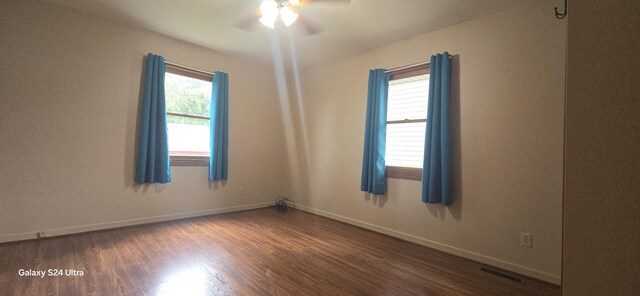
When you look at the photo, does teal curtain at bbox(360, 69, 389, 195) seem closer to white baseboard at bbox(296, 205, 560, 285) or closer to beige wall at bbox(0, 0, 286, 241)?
white baseboard at bbox(296, 205, 560, 285)

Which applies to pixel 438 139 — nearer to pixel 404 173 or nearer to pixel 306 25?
pixel 404 173

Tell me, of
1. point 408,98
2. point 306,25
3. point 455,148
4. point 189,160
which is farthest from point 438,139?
point 189,160

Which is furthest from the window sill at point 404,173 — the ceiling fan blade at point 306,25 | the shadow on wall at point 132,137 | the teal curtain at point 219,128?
the shadow on wall at point 132,137

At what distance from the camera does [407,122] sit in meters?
3.12

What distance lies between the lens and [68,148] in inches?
108

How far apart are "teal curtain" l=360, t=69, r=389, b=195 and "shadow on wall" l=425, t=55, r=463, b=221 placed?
31.3 inches

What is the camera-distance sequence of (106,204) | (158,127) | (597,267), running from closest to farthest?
(597,267) → (106,204) → (158,127)

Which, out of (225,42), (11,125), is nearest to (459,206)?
(225,42)

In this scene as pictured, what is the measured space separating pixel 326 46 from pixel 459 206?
259cm

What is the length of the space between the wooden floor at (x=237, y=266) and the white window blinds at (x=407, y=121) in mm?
1017

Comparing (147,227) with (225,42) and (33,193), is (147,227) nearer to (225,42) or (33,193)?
(33,193)

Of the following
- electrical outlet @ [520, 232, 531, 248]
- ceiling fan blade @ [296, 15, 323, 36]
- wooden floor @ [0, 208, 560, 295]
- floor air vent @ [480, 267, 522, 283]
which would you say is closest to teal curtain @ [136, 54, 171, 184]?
wooden floor @ [0, 208, 560, 295]

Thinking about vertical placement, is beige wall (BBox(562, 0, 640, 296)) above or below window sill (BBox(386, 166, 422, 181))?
above

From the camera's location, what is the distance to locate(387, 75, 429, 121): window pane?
302 centimetres
